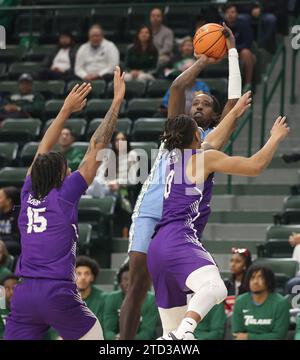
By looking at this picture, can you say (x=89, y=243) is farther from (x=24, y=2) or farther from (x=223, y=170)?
(x=24, y=2)

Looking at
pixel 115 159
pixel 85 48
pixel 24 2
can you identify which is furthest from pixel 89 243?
pixel 24 2

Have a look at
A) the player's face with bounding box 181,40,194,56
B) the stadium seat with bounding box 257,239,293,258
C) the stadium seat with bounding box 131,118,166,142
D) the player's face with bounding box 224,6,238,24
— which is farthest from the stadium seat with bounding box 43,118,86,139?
the stadium seat with bounding box 257,239,293,258

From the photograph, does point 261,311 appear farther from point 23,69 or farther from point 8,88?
point 23,69

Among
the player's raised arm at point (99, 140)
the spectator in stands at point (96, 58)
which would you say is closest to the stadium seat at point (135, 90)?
the spectator in stands at point (96, 58)

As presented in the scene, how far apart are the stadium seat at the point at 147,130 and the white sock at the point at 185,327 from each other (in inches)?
288

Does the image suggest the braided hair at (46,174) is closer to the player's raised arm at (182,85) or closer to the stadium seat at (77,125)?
the player's raised arm at (182,85)

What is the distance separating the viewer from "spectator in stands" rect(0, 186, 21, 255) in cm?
1440

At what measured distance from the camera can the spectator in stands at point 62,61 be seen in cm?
1811

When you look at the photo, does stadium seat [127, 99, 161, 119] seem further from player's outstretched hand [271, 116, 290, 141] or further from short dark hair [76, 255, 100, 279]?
player's outstretched hand [271, 116, 290, 141]

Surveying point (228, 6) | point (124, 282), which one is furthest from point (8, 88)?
point (124, 282)

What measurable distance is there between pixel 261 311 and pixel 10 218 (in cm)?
352
